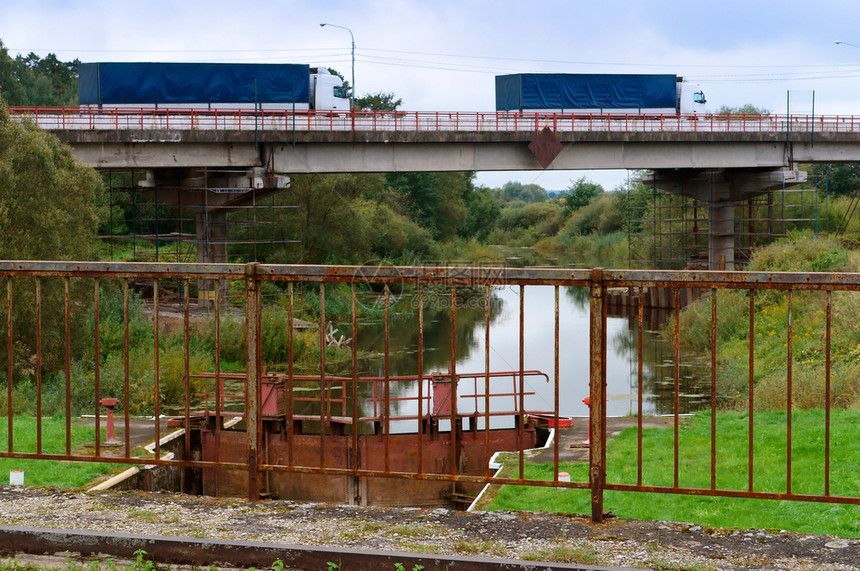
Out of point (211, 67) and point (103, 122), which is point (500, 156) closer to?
point (211, 67)

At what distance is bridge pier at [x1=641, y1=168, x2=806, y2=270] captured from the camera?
3978 cm

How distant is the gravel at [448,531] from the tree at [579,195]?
3713 inches

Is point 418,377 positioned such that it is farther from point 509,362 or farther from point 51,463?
point 509,362

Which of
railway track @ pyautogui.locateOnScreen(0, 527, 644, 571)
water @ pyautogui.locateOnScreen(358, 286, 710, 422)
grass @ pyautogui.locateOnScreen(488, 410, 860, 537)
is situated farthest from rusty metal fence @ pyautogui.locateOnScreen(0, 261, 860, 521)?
water @ pyautogui.locateOnScreen(358, 286, 710, 422)

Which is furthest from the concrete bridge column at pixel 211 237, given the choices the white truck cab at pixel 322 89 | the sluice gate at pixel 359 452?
the sluice gate at pixel 359 452

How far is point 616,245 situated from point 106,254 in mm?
36921

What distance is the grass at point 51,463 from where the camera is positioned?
844 cm

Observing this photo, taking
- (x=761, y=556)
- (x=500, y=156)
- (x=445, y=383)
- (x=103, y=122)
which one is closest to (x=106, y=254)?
(x=103, y=122)

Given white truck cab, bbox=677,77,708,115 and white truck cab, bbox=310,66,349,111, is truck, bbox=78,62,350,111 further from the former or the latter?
white truck cab, bbox=677,77,708,115

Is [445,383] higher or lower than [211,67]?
lower

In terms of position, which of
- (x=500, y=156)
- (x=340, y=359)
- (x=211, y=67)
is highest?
(x=211, y=67)

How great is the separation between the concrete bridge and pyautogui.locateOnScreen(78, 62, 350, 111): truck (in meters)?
0.74

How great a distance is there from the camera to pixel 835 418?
11.1 metres

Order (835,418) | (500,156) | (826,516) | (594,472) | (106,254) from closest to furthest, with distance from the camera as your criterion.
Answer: (594,472) → (826,516) → (835,418) → (500,156) → (106,254)
